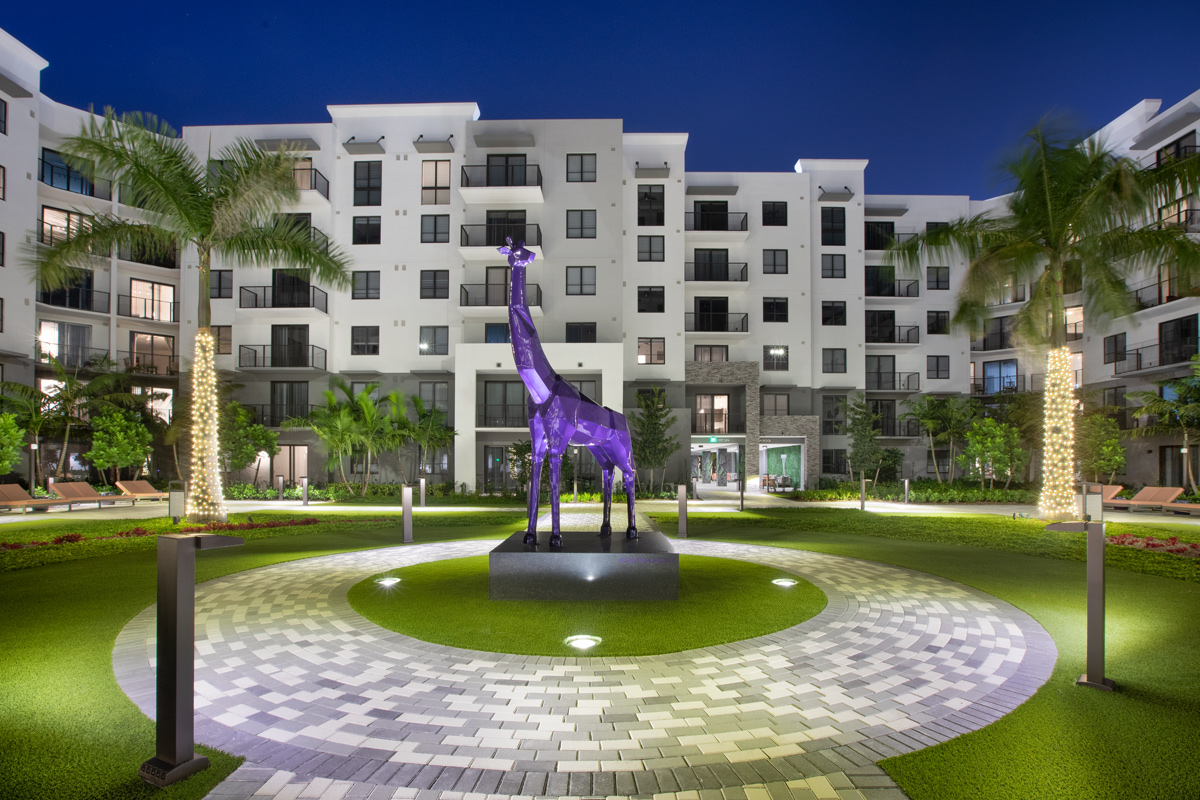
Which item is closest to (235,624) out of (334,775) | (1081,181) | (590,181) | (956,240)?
(334,775)

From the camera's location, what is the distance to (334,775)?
3305 millimetres

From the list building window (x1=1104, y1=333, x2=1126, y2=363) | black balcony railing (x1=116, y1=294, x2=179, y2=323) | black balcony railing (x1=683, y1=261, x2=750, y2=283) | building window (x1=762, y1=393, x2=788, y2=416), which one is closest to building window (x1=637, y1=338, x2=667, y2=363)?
black balcony railing (x1=683, y1=261, x2=750, y2=283)

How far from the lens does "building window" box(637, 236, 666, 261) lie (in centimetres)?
3094

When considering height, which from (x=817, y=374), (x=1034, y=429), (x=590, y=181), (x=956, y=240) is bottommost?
(x=1034, y=429)

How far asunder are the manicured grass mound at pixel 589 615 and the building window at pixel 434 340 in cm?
2247

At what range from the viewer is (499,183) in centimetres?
2977

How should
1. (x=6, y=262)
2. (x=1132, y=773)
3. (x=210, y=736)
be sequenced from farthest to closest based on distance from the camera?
(x=6, y=262), (x=210, y=736), (x=1132, y=773)

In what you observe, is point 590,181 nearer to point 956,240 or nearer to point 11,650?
point 956,240

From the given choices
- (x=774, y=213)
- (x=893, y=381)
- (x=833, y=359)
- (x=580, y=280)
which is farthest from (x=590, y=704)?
(x=893, y=381)

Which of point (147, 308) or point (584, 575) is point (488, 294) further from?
point (584, 575)

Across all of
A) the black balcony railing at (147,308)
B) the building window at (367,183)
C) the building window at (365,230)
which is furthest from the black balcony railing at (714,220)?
the black balcony railing at (147,308)

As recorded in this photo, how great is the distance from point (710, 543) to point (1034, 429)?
24.9m

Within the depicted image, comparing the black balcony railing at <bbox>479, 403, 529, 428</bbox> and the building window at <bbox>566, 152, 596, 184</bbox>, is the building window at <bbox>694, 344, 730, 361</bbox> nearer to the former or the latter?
the black balcony railing at <bbox>479, 403, 529, 428</bbox>

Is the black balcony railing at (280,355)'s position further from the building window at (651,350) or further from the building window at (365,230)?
the building window at (651,350)
